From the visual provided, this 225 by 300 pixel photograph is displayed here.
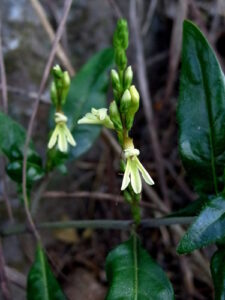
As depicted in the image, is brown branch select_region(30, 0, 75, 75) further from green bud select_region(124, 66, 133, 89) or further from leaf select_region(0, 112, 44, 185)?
green bud select_region(124, 66, 133, 89)

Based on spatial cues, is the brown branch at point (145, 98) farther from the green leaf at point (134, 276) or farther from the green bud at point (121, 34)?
the green bud at point (121, 34)

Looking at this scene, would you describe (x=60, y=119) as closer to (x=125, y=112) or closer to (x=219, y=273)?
(x=125, y=112)

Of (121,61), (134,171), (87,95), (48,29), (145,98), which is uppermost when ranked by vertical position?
(48,29)

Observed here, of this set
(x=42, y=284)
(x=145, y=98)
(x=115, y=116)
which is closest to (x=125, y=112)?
(x=115, y=116)

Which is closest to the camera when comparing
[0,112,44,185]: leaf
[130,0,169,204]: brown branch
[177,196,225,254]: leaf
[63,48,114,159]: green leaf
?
[177,196,225,254]: leaf

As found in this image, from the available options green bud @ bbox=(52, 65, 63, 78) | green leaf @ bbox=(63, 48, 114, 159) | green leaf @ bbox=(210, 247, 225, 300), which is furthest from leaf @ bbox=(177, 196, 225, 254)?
green leaf @ bbox=(63, 48, 114, 159)
